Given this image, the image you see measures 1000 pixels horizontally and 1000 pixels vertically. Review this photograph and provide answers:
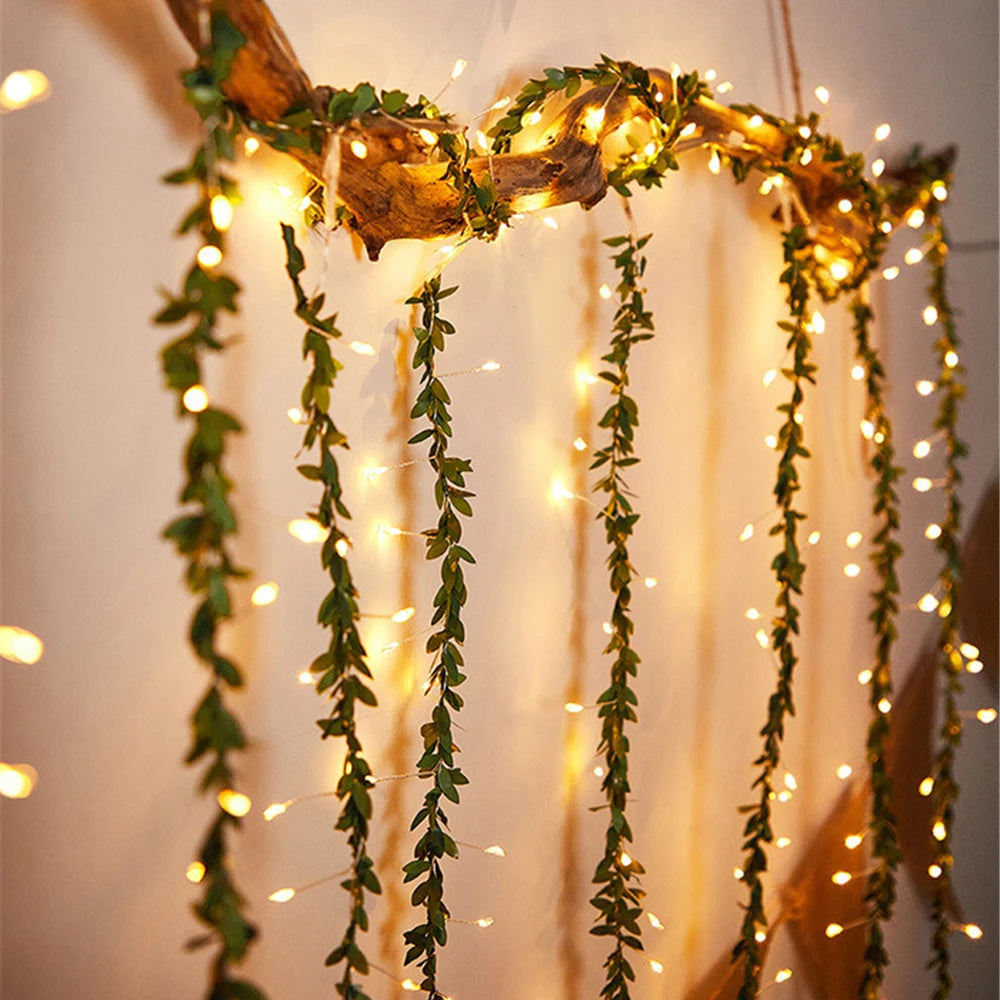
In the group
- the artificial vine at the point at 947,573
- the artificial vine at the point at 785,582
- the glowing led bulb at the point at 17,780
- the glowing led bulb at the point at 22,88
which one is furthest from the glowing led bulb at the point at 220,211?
the artificial vine at the point at 947,573

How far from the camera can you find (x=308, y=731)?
43.9 inches

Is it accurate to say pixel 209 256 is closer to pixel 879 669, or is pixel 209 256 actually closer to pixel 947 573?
pixel 879 669

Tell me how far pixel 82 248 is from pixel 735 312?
3.48 feet

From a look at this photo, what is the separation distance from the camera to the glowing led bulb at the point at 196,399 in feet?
2.53

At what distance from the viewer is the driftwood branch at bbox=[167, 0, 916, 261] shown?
2.79 feet

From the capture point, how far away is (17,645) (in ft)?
3.01

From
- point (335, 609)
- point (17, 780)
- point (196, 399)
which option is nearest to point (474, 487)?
point (335, 609)

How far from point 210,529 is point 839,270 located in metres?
1.39

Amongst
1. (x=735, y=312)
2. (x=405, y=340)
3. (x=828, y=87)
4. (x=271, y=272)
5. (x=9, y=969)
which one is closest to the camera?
(x=9, y=969)

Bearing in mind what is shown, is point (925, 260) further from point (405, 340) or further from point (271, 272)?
point (271, 272)

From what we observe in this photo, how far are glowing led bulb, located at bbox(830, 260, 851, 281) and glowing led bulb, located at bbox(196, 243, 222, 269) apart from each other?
125 centimetres

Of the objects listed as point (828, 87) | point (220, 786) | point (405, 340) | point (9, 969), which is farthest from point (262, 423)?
point (828, 87)

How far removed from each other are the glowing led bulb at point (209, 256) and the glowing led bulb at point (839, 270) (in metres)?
1.25

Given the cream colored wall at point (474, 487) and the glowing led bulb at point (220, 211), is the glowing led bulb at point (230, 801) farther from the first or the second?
the glowing led bulb at point (220, 211)
